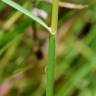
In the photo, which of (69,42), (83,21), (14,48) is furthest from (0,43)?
(83,21)

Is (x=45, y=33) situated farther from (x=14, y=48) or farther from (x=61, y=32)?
(x=14, y=48)

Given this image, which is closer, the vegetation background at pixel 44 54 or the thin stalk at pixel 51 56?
the thin stalk at pixel 51 56

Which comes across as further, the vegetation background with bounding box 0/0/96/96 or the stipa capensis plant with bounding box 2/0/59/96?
the vegetation background with bounding box 0/0/96/96

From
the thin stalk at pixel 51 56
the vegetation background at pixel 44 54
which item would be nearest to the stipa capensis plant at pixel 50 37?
the thin stalk at pixel 51 56

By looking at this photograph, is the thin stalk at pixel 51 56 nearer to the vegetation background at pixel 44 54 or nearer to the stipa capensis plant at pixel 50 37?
the stipa capensis plant at pixel 50 37

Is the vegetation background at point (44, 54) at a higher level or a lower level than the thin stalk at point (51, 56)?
lower

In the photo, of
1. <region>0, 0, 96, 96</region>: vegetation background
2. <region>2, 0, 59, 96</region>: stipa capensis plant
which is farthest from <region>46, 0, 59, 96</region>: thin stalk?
<region>0, 0, 96, 96</region>: vegetation background

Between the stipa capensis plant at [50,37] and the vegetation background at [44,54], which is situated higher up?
the stipa capensis plant at [50,37]

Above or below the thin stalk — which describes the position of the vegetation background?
below

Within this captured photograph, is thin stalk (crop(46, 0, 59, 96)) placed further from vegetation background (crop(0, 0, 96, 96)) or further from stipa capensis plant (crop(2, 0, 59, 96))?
vegetation background (crop(0, 0, 96, 96))
